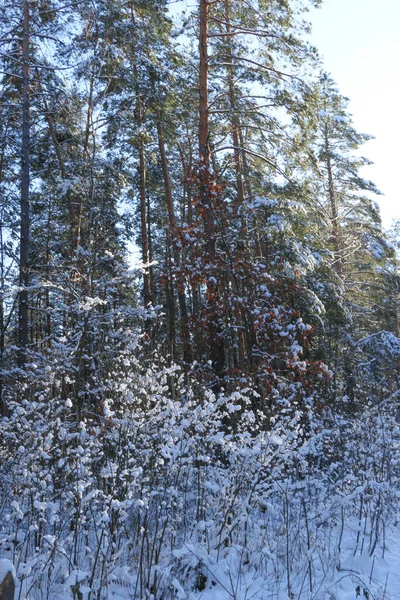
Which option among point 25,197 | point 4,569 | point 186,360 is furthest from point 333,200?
point 4,569

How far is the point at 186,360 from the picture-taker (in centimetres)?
1200

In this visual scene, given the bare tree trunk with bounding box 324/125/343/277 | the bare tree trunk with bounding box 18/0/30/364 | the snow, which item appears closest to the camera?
the snow

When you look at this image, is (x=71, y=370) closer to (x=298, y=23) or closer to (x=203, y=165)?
(x=203, y=165)

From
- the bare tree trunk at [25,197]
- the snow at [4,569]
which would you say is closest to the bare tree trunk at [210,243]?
the bare tree trunk at [25,197]

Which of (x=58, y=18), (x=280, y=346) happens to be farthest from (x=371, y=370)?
(x=58, y=18)

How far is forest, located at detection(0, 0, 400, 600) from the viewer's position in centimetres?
412

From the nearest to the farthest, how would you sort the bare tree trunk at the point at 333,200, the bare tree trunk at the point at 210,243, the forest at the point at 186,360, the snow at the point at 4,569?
the snow at the point at 4,569, the forest at the point at 186,360, the bare tree trunk at the point at 210,243, the bare tree trunk at the point at 333,200

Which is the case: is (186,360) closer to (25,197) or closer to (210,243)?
(210,243)

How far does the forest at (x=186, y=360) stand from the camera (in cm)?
412

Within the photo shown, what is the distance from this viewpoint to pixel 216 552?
14.6 ft

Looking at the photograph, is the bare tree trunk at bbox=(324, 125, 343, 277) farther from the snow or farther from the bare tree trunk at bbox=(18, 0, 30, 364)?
the snow

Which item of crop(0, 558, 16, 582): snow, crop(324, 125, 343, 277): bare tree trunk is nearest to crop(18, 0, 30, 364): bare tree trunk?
crop(0, 558, 16, 582): snow

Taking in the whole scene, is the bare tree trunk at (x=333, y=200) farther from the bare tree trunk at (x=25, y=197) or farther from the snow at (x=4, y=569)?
the snow at (x=4, y=569)

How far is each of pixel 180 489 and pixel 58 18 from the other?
10.8 meters
